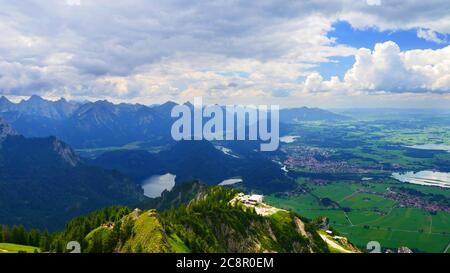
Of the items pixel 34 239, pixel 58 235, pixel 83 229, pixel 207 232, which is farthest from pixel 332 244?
pixel 34 239

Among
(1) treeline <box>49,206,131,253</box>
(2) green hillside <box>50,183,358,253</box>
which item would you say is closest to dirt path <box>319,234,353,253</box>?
(2) green hillside <box>50,183,358,253</box>

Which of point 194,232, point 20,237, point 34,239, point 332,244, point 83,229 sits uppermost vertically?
point 83,229

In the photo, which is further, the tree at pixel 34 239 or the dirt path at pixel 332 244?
the dirt path at pixel 332 244

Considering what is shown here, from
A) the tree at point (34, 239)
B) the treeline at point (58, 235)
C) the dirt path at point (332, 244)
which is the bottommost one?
the dirt path at point (332, 244)

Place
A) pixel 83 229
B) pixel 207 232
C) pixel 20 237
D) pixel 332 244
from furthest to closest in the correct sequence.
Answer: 1. pixel 332 244
2. pixel 20 237
3. pixel 207 232
4. pixel 83 229

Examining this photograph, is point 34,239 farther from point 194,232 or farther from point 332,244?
point 332,244

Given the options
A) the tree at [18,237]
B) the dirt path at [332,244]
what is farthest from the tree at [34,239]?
the dirt path at [332,244]

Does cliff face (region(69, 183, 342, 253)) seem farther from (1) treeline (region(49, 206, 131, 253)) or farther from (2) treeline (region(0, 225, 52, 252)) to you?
(2) treeline (region(0, 225, 52, 252))

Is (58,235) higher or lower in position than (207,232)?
lower

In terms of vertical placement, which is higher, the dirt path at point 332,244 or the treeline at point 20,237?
the treeline at point 20,237

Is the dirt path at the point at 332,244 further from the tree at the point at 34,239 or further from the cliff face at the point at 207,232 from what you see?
the tree at the point at 34,239
